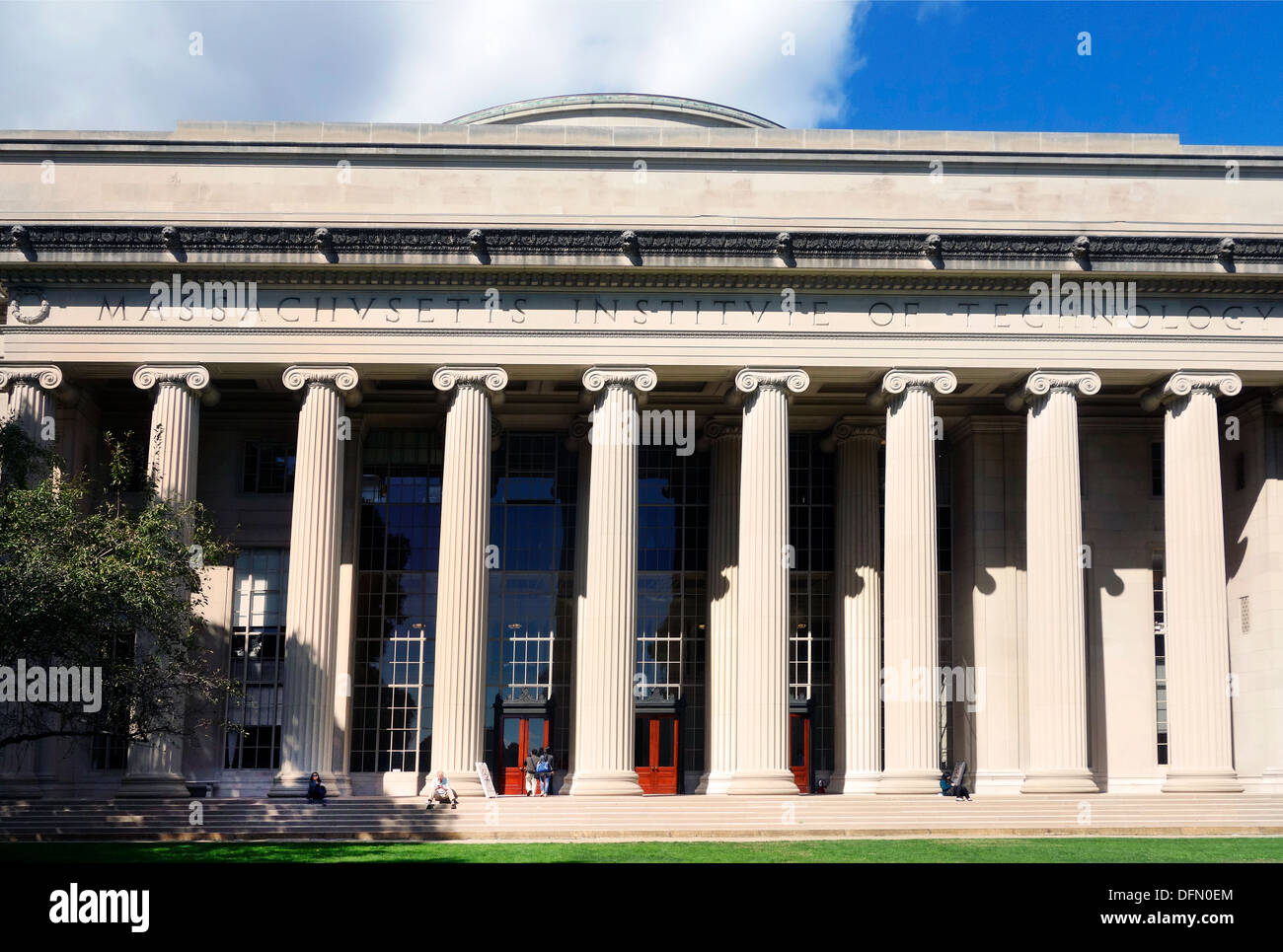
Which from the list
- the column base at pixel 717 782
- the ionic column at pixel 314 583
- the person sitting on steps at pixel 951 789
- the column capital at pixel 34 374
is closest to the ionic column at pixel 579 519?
the column base at pixel 717 782

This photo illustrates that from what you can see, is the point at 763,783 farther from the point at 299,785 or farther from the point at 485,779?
the point at 299,785

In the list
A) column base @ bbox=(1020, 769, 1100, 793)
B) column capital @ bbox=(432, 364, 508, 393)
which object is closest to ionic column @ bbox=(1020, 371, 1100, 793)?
column base @ bbox=(1020, 769, 1100, 793)

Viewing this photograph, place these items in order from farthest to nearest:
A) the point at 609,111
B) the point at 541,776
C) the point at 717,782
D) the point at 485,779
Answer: the point at 609,111
the point at 541,776
the point at 717,782
the point at 485,779

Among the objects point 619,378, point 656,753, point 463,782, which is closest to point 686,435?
point 619,378

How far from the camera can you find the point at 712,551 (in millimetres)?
48938

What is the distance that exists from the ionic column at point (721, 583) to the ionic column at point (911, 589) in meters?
6.00

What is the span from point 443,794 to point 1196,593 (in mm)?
23051

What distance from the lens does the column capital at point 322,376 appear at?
43.1 m

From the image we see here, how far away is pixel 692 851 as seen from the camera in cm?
3120

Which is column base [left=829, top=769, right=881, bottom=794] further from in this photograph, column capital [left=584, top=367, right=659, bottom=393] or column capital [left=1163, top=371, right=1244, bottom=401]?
column capital [left=1163, top=371, right=1244, bottom=401]

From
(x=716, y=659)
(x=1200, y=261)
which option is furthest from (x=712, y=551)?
(x=1200, y=261)

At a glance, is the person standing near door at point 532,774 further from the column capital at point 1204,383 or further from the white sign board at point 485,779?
the column capital at point 1204,383

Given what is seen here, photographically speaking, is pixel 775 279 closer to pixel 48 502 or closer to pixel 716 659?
pixel 716 659

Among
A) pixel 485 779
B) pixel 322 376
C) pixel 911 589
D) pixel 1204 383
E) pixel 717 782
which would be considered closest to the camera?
pixel 485 779
